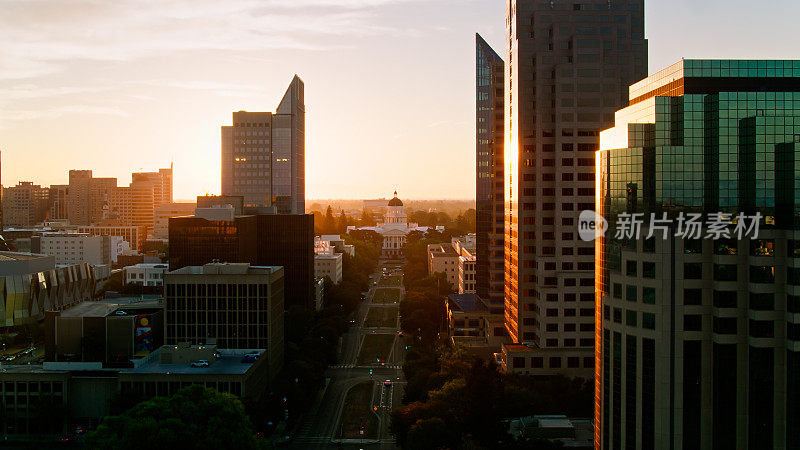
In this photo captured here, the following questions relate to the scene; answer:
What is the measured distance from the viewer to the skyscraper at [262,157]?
15162 cm

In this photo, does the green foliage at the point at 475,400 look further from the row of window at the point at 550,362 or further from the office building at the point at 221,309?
the office building at the point at 221,309

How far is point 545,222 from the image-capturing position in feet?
273

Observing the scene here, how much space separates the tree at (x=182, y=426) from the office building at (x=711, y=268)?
29.8m

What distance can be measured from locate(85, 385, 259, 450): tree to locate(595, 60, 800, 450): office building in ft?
97.8

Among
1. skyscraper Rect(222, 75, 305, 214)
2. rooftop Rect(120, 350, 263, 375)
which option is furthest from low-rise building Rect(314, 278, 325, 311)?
rooftop Rect(120, 350, 263, 375)

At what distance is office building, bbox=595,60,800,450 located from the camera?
43.2m

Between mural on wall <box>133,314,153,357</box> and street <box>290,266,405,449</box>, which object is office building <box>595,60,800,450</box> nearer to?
street <box>290,266,405,449</box>

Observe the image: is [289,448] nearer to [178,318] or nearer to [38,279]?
[178,318]

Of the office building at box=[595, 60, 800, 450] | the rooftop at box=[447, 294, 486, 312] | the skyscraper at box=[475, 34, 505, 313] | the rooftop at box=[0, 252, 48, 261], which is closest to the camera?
the office building at box=[595, 60, 800, 450]

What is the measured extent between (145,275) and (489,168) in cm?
9103

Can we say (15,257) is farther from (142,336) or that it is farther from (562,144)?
(562,144)

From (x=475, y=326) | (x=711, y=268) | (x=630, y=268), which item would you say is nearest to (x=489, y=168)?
(x=475, y=326)

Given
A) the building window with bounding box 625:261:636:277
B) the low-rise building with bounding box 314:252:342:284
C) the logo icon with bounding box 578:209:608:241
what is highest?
the logo icon with bounding box 578:209:608:241

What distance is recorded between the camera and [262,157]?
152 meters
